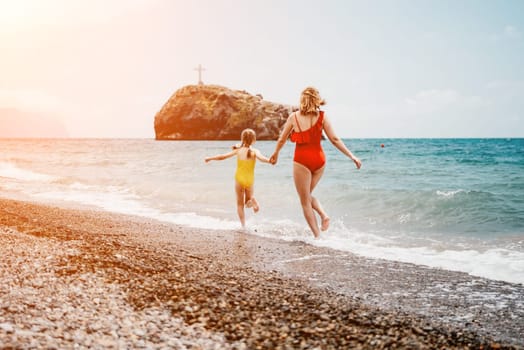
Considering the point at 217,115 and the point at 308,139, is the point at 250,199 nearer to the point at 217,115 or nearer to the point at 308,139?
the point at 308,139

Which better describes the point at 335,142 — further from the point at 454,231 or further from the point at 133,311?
the point at 133,311

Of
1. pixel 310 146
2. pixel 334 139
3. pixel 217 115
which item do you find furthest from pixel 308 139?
pixel 217 115

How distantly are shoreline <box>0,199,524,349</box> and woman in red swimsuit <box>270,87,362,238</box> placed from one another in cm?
133

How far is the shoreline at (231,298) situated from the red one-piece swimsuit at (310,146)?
5.21 ft

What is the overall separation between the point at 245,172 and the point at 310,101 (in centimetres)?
257

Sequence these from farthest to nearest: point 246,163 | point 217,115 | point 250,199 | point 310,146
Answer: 1. point 217,115
2. point 250,199
3. point 246,163
4. point 310,146

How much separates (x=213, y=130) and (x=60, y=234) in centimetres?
11835

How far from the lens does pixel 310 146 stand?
758 centimetres

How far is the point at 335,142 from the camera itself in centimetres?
788

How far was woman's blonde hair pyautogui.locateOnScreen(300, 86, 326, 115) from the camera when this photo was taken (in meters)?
7.33

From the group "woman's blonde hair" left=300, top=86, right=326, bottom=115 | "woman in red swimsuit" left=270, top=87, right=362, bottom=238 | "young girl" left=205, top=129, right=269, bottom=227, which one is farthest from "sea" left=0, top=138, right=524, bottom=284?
"woman's blonde hair" left=300, top=86, right=326, bottom=115

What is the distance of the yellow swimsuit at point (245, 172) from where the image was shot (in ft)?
30.4

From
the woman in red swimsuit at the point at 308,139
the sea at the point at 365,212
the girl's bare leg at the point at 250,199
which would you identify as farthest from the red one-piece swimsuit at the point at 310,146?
the girl's bare leg at the point at 250,199

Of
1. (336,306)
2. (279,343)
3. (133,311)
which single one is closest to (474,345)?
(336,306)
